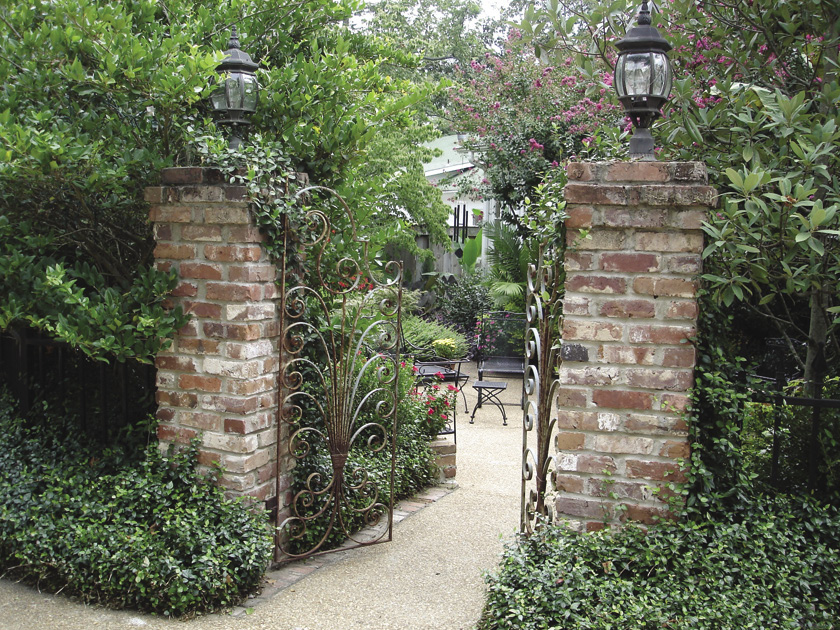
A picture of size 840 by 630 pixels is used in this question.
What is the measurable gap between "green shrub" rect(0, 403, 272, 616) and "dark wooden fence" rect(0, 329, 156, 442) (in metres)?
0.31

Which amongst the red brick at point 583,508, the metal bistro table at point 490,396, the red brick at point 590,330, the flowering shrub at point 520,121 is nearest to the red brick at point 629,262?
the red brick at point 590,330

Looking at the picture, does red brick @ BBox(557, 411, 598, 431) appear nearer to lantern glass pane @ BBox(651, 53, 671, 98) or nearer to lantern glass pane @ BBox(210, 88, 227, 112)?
lantern glass pane @ BBox(651, 53, 671, 98)

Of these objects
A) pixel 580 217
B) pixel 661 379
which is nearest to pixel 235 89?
pixel 580 217

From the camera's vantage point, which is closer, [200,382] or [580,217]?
[580,217]

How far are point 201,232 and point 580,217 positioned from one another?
198cm

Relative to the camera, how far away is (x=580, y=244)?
10.1 ft

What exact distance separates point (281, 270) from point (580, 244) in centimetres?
169

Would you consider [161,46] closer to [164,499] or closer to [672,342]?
[164,499]

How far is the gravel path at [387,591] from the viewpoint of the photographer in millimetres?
3475

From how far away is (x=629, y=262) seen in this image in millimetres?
3053

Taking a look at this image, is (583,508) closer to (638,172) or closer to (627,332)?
(627,332)

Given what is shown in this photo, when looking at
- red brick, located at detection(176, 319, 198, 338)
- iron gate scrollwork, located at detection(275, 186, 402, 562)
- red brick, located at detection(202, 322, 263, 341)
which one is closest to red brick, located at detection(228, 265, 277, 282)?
iron gate scrollwork, located at detection(275, 186, 402, 562)

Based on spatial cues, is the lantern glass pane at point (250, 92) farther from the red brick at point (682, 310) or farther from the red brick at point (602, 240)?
the red brick at point (682, 310)

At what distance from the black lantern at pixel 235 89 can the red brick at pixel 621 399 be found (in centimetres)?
228
